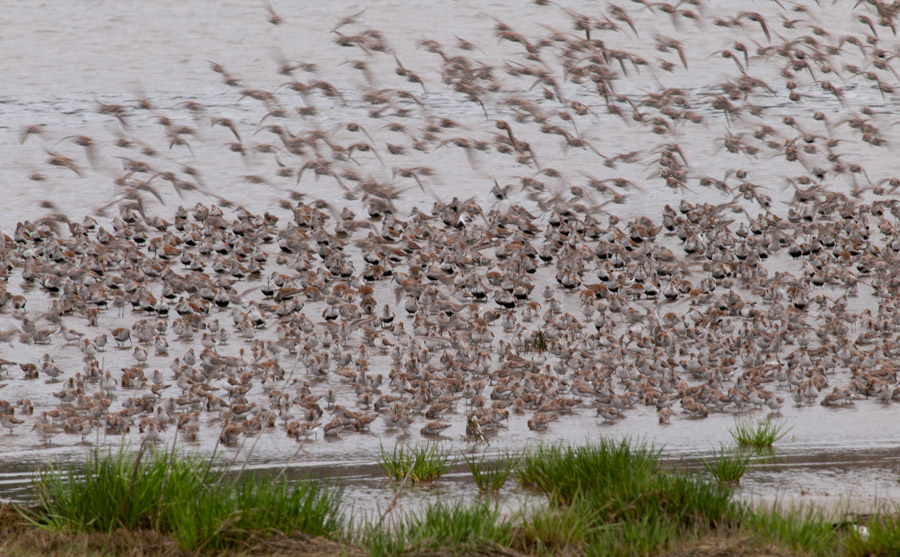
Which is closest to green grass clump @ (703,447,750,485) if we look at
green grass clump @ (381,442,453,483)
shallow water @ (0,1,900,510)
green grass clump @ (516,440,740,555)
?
shallow water @ (0,1,900,510)

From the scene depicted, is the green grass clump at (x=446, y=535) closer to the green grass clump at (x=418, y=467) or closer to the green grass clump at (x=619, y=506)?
the green grass clump at (x=619, y=506)

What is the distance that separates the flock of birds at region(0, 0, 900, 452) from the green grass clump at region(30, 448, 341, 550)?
2.26 feet

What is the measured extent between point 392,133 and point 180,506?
76.4 ft

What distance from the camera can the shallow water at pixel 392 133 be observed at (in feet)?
39.1

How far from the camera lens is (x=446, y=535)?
720 centimetres

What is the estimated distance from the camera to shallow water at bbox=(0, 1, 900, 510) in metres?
11.9

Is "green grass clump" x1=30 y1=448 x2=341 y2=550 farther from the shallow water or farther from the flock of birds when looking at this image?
the shallow water

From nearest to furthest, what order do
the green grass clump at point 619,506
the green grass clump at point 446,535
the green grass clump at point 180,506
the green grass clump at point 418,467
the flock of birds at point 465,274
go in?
the green grass clump at point 446,535 < the green grass clump at point 619,506 < the green grass clump at point 180,506 < the green grass clump at point 418,467 < the flock of birds at point 465,274

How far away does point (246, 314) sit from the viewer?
16.9m

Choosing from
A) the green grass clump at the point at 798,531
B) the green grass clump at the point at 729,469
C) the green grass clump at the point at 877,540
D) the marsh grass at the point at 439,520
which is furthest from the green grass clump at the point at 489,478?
the green grass clump at the point at 877,540

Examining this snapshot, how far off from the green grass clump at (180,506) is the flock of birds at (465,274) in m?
0.69

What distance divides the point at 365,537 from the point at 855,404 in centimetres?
781

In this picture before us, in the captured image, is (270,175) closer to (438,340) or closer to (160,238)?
(160,238)

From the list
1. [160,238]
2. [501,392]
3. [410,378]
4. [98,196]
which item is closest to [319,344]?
[410,378]
